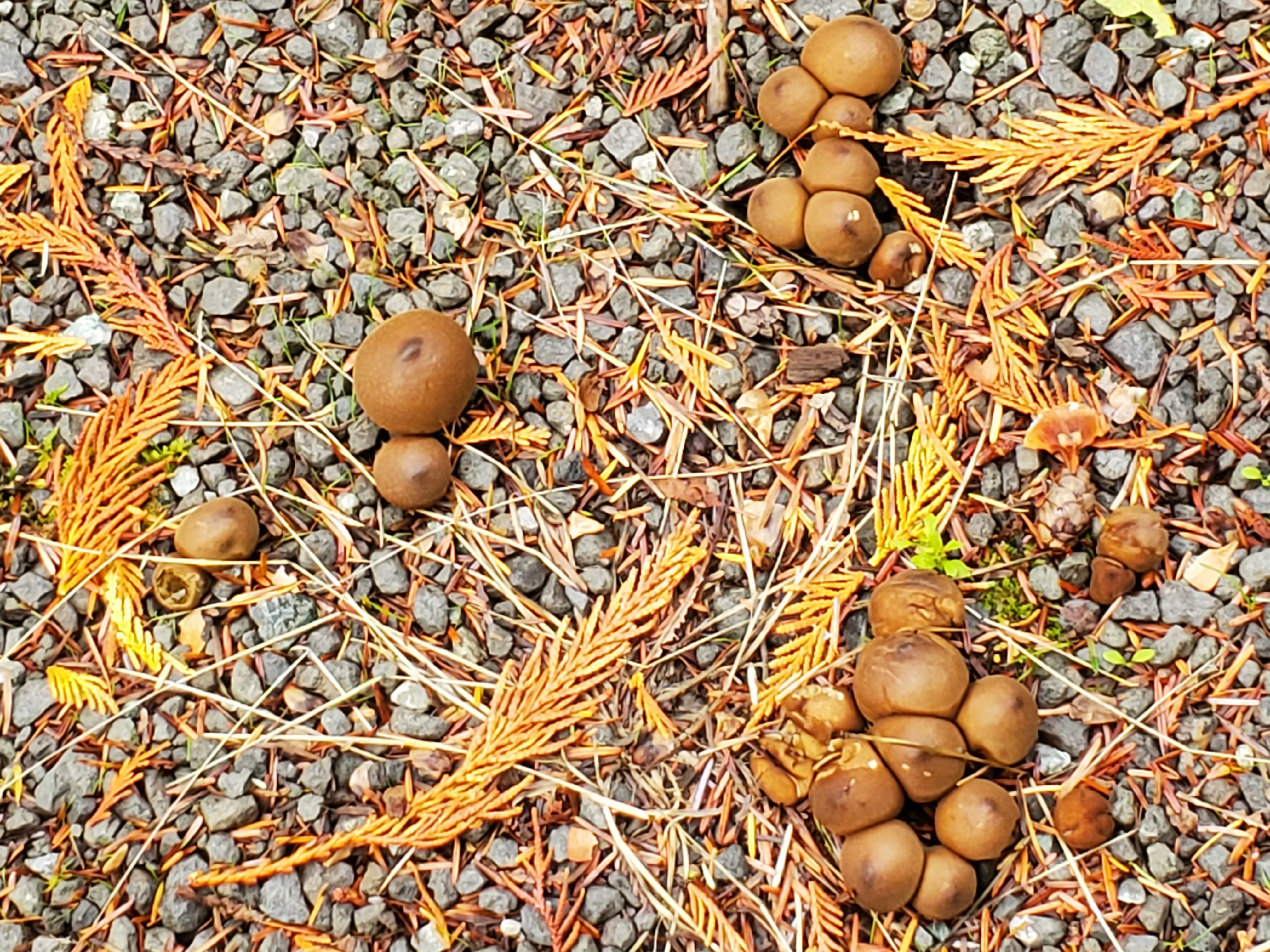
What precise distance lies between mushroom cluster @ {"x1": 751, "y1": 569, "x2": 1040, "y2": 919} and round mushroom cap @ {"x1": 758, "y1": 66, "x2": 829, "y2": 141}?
Answer: 1.48 meters

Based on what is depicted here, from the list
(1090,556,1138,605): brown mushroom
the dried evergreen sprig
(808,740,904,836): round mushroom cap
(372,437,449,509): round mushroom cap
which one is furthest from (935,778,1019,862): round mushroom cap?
(372,437,449,509): round mushroom cap

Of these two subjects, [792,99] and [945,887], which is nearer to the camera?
[945,887]

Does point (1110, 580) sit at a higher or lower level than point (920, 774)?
higher

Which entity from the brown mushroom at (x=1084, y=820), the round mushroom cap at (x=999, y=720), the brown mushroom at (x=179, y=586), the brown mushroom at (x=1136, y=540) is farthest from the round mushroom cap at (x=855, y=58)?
the brown mushroom at (x=179, y=586)

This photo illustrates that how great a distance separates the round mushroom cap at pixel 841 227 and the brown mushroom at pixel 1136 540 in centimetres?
98

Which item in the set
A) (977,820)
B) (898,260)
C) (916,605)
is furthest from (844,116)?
(977,820)

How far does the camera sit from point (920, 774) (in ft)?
9.36

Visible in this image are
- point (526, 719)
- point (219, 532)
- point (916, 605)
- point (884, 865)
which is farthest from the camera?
point (219, 532)

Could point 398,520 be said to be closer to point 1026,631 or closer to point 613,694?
point 613,694

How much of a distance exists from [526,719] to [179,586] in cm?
102

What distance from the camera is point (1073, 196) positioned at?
136 inches

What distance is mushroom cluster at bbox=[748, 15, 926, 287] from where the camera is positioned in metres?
3.35

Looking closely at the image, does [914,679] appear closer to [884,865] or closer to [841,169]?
[884,865]

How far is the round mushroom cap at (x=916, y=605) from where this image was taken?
3041mm
